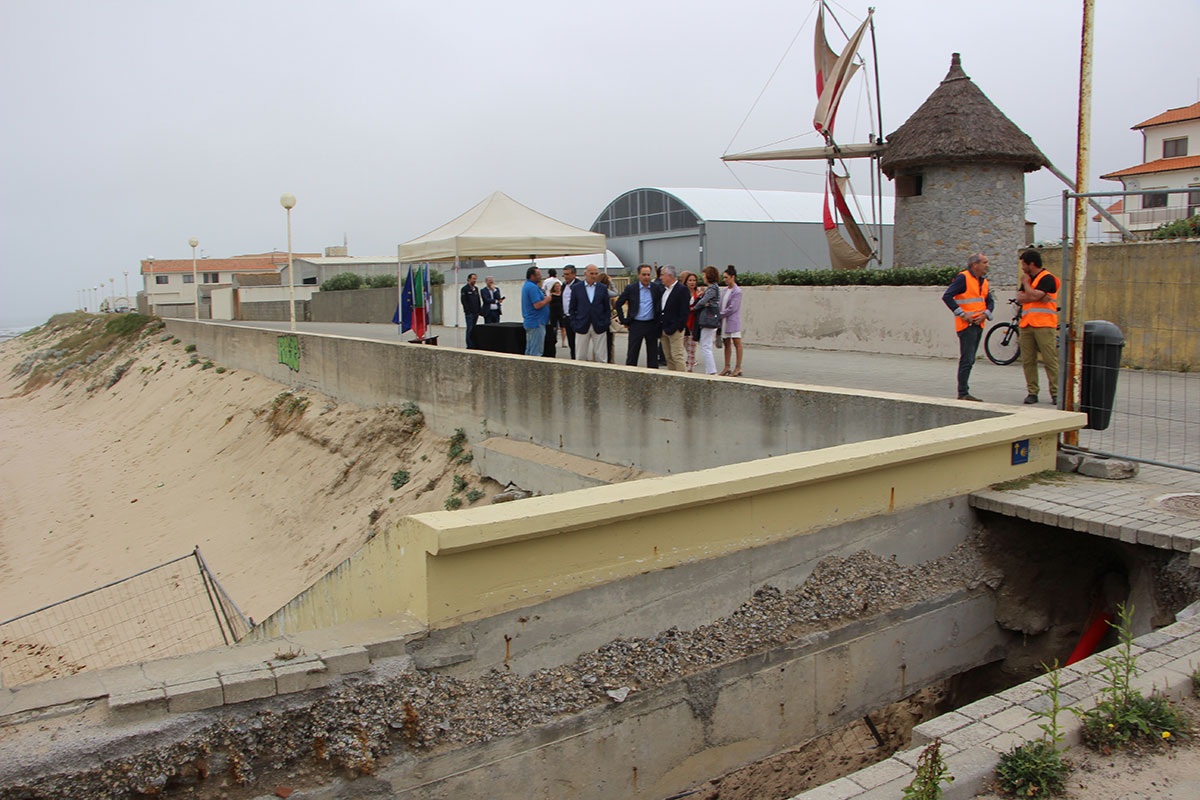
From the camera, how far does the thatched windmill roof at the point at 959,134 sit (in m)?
20.0

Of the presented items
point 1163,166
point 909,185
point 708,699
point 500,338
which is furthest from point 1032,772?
point 1163,166

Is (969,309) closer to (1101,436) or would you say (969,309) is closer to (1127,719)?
(1101,436)

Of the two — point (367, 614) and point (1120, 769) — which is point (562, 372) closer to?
point (367, 614)

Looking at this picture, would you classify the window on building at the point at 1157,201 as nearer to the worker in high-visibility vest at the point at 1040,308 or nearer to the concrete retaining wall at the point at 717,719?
the worker in high-visibility vest at the point at 1040,308

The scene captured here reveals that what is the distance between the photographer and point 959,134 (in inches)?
795

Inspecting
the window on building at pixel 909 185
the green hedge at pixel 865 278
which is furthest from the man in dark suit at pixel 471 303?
the window on building at pixel 909 185

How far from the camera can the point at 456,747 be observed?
12.9 ft

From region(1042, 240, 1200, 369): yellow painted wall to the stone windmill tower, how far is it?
6.42m

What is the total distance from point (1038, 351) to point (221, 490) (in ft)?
49.5

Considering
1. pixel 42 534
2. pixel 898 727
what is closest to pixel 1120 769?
pixel 898 727

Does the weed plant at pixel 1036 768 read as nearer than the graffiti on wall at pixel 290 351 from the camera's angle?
Yes

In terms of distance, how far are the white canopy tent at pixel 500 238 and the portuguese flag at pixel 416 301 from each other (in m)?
0.35

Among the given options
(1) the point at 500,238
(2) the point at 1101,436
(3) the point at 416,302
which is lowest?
(2) the point at 1101,436

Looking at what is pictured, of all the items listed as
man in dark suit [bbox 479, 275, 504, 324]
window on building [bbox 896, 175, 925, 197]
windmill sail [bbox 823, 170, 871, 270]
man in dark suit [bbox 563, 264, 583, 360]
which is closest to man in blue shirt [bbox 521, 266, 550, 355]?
man in dark suit [bbox 563, 264, 583, 360]
